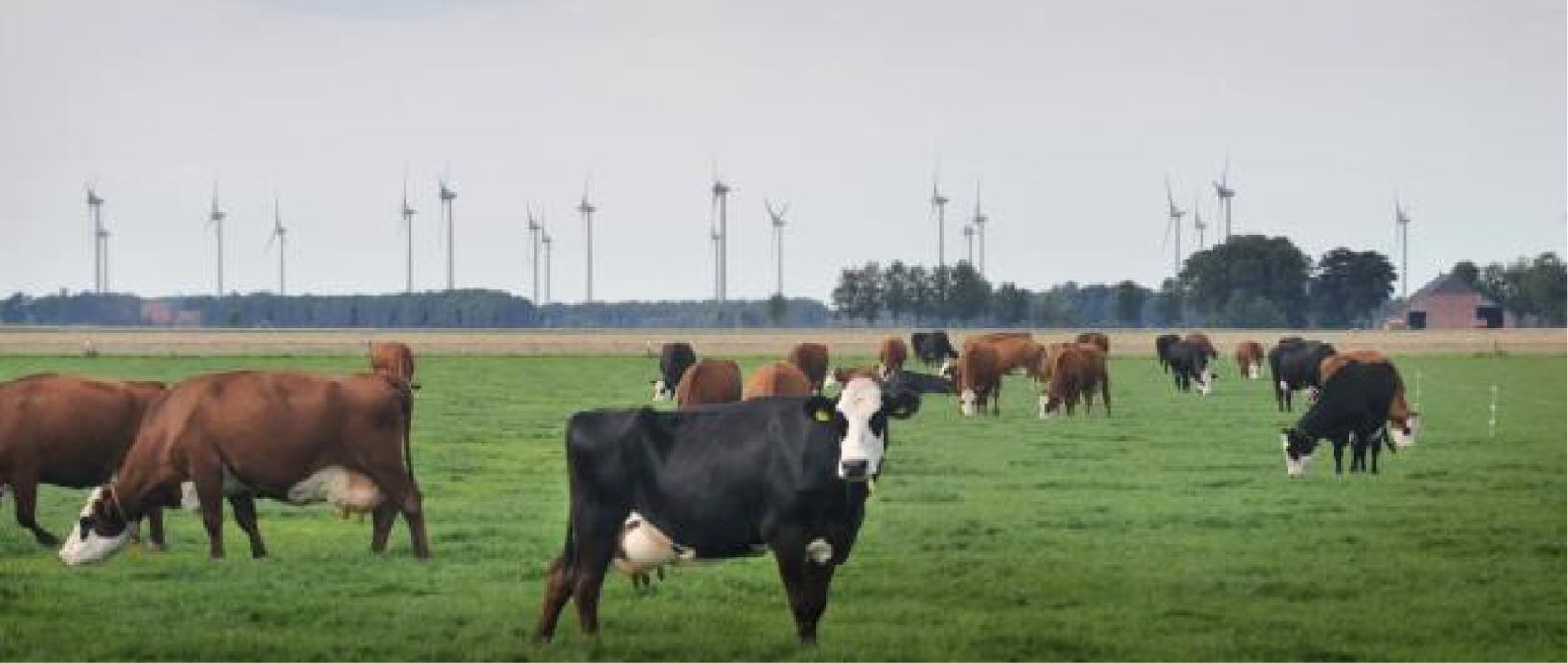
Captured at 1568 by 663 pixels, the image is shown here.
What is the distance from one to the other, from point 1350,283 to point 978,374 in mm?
136071

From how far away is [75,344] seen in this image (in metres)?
124

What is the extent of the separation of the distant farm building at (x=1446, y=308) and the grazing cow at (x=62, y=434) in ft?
575

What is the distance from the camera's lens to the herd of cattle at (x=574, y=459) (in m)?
12.5

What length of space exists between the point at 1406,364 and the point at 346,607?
75.9 meters

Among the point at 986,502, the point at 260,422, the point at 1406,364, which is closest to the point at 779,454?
the point at 260,422

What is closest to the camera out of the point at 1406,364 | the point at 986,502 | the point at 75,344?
the point at 986,502

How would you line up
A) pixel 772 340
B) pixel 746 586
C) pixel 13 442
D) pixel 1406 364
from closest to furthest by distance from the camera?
pixel 746 586
pixel 13 442
pixel 1406 364
pixel 772 340

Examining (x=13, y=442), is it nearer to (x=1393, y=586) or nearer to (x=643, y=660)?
(x=643, y=660)

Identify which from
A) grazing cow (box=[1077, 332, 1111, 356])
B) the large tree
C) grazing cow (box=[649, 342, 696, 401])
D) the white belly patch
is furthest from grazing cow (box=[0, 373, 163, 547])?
the large tree

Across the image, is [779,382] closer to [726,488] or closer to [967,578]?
[967,578]

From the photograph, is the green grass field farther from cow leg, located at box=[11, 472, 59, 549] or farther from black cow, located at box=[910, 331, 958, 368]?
black cow, located at box=[910, 331, 958, 368]

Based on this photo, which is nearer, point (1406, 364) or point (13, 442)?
point (13, 442)

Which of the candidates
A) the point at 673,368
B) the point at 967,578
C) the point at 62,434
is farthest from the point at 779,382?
the point at 673,368

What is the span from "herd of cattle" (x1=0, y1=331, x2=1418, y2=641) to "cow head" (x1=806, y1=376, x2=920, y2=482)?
12 mm
